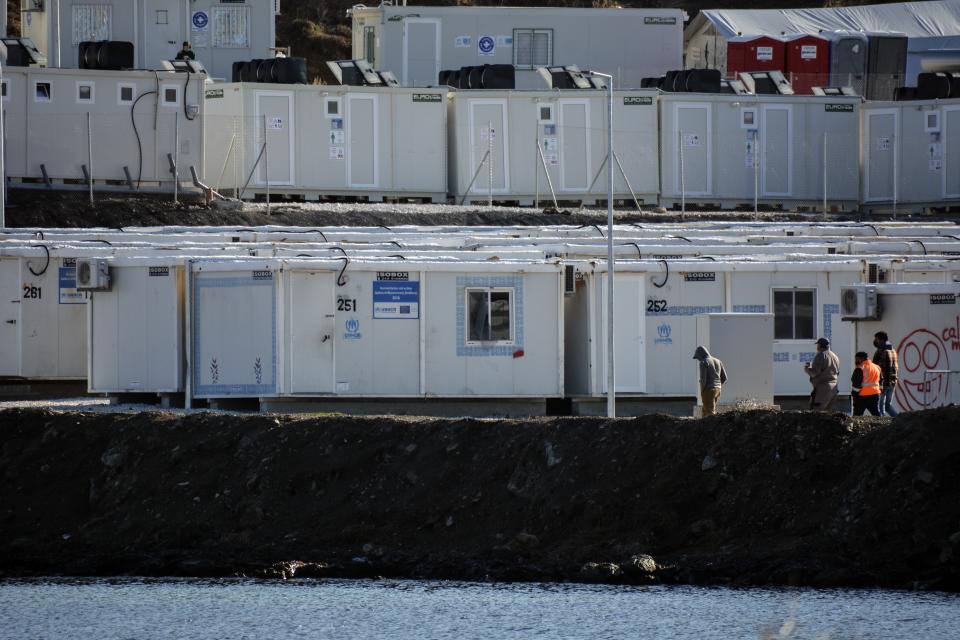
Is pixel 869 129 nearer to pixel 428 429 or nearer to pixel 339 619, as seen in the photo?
pixel 428 429

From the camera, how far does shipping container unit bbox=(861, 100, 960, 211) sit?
4562cm

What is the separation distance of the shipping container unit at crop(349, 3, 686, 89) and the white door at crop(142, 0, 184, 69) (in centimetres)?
539

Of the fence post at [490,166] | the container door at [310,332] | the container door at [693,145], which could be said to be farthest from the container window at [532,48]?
the container door at [310,332]

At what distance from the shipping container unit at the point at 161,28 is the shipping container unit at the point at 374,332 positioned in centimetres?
1913

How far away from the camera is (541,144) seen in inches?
1740

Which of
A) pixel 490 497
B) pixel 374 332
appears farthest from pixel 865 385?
pixel 374 332

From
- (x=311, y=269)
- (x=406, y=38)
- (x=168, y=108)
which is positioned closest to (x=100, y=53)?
(x=168, y=108)

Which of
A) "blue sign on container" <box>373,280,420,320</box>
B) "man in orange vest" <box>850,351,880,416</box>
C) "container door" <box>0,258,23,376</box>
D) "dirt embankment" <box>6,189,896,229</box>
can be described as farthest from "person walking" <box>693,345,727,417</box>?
"dirt embankment" <box>6,189,896,229</box>

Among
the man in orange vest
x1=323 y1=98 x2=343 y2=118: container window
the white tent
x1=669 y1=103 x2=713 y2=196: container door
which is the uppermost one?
the white tent

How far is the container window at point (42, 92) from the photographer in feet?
134

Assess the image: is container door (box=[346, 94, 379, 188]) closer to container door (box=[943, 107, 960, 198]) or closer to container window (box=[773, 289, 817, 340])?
container door (box=[943, 107, 960, 198])

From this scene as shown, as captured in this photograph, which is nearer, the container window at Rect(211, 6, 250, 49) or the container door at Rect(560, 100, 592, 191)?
the container door at Rect(560, 100, 592, 191)

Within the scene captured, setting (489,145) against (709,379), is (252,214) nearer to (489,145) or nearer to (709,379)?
(489,145)

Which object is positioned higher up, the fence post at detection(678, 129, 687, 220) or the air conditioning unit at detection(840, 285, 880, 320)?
the fence post at detection(678, 129, 687, 220)
